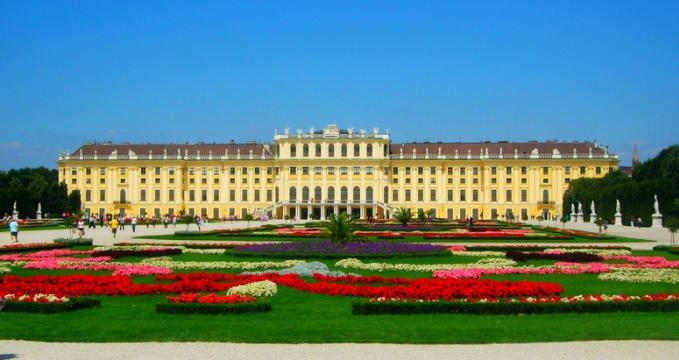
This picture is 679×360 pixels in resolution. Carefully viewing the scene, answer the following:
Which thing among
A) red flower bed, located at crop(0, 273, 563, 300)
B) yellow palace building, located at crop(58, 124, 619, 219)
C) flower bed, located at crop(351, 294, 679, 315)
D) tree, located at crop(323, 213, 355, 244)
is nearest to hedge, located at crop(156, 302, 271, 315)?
flower bed, located at crop(351, 294, 679, 315)

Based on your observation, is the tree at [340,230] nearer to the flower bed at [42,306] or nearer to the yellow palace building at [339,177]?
the flower bed at [42,306]

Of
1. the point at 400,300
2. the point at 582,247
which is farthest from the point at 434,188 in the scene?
the point at 400,300

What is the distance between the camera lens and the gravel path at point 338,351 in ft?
24.2

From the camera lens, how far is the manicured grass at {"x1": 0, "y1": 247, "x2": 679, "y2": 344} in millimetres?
8141

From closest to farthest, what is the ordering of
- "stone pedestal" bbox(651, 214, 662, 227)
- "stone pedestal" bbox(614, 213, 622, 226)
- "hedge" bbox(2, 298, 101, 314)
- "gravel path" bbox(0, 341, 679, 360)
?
"gravel path" bbox(0, 341, 679, 360) < "hedge" bbox(2, 298, 101, 314) < "stone pedestal" bbox(651, 214, 662, 227) < "stone pedestal" bbox(614, 213, 622, 226)

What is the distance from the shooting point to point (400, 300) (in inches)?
389

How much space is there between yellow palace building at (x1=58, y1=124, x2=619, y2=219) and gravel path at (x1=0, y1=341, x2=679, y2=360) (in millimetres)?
67233

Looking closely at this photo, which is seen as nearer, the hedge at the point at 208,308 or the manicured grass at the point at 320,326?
the manicured grass at the point at 320,326

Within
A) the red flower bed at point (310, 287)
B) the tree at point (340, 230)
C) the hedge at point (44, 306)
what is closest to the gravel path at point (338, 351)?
the hedge at point (44, 306)

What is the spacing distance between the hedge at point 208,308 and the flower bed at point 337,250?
906cm

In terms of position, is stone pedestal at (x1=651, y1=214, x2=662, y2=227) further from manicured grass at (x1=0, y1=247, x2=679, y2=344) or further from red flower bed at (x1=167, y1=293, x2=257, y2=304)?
red flower bed at (x1=167, y1=293, x2=257, y2=304)

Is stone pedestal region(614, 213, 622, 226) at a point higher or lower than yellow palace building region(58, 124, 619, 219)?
lower

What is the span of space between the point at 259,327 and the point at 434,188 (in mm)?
69569

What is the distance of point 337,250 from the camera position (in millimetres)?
19750
